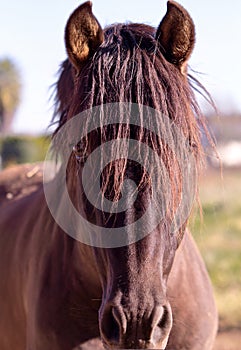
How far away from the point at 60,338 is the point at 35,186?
5.63 feet

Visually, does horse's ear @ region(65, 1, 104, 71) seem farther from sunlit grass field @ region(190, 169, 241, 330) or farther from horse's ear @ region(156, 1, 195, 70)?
sunlit grass field @ region(190, 169, 241, 330)

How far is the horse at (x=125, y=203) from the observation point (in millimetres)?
2041

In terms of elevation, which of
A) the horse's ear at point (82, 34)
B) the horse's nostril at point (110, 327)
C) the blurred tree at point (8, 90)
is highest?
the horse's ear at point (82, 34)

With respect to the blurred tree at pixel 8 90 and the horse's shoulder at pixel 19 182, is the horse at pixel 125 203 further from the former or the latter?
the blurred tree at pixel 8 90

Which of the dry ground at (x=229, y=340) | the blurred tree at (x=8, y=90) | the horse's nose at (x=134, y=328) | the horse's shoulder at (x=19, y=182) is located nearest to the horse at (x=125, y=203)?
the horse's nose at (x=134, y=328)

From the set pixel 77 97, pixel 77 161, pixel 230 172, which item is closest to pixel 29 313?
pixel 77 161

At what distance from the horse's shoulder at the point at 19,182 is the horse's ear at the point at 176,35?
1961mm

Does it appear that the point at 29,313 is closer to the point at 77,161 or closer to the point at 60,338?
the point at 60,338

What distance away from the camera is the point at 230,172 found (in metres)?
23.8

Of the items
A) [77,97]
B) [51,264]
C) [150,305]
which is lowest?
[51,264]

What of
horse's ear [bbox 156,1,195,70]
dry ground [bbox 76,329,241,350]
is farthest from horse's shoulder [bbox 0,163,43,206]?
dry ground [bbox 76,329,241,350]

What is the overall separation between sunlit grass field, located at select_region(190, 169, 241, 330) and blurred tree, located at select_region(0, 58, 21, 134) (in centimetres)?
1676

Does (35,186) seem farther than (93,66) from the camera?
Yes

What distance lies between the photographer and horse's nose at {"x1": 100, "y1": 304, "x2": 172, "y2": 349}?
195cm
